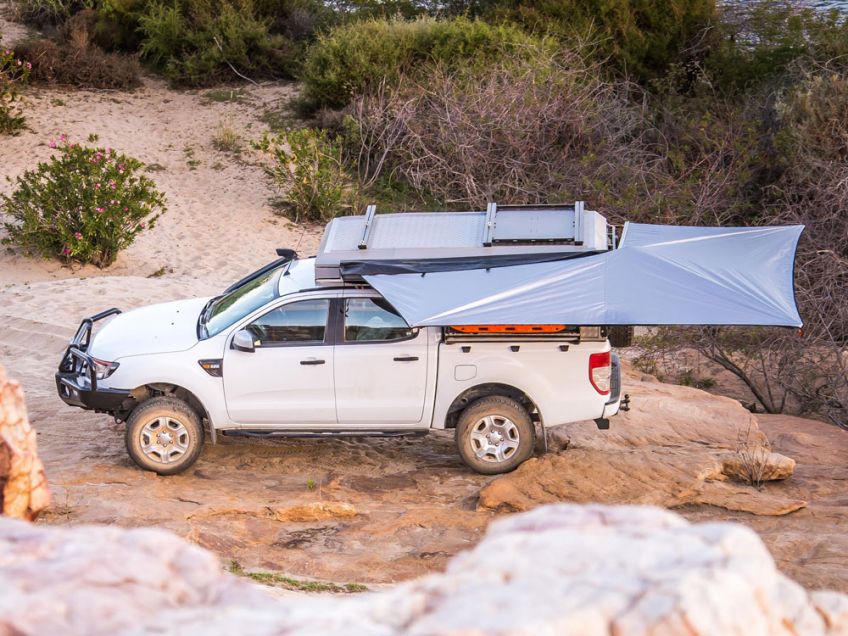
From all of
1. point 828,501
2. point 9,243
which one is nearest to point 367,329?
point 828,501

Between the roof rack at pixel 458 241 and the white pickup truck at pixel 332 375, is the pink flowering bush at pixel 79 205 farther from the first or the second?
the roof rack at pixel 458 241

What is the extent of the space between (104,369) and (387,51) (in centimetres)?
1389

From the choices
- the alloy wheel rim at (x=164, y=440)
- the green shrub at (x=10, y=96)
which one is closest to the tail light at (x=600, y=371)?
the alloy wheel rim at (x=164, y=440)

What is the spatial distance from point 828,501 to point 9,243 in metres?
12.5

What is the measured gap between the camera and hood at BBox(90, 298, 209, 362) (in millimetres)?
8336

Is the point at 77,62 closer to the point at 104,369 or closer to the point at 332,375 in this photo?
the point at 104,369

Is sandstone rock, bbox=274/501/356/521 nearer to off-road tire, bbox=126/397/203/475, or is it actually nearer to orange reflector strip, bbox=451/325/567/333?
off-road tire, bbox=126/397/203/475

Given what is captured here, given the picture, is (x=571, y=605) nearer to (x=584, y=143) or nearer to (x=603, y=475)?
(x=603, y=475)

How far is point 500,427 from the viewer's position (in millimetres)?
8430

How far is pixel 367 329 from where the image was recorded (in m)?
8.32

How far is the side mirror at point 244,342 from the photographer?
26.8 feet

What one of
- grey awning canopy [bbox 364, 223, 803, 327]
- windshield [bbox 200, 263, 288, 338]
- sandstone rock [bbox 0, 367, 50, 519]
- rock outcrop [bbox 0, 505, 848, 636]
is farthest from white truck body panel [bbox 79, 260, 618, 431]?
rock outcrop [bbox 0, 505, 848, 636]

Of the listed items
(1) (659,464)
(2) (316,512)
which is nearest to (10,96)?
(2) (316,512)

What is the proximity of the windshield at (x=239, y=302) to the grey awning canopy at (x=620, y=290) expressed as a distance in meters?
1.16
